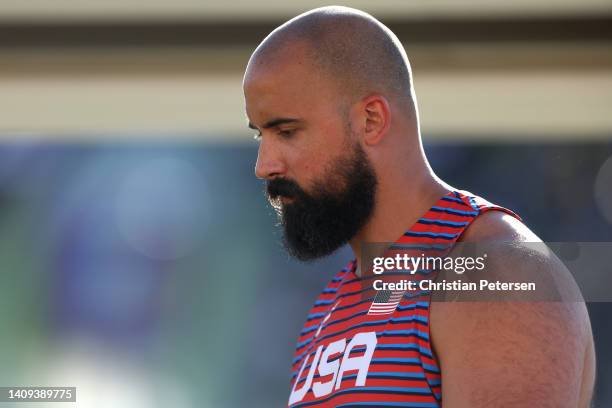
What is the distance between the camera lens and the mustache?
158cm

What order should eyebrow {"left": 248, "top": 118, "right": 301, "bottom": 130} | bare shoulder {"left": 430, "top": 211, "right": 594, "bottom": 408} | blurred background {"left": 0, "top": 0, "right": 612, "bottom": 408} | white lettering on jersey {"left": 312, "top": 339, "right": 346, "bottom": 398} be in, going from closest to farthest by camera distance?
bare shoulder {"left": 430, "top": 211, "right": 594, "bottom": 408} < white lettering on jersey {"left": 312, "top": 339, "right": 346, "bottom": 398} < eyebrow {"left": 248, "top": 118, "right": 301, "bottom": 130} < blurred background {"left": 0, "top": 0, "right": 612, "bottom": 408}

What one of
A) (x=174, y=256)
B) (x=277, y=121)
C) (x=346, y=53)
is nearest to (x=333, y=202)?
(x=277, y=121)

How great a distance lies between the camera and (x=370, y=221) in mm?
1586

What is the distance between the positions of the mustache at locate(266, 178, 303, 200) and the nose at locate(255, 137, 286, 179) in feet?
0.06

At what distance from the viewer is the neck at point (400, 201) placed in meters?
1.53

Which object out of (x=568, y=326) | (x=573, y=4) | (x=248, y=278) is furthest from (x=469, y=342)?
(x=248, y=278)

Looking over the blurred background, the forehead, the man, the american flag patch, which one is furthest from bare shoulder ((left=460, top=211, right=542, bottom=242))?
the blurred background

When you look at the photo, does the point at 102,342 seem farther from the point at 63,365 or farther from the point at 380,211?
the point at 380,211

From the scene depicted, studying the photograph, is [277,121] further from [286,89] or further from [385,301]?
[385,301]

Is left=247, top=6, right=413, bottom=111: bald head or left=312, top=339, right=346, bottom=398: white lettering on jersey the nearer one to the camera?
left=312, top=339, right=346, bottom=398: white lettering on jersey

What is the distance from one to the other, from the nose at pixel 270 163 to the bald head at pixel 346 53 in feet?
0.51

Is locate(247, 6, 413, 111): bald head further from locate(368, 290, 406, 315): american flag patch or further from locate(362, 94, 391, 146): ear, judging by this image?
locate(368, 290, 406, 315): american flag patch

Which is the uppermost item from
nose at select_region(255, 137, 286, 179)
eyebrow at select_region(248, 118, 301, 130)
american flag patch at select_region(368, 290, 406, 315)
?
eyebrow at select_region(248, 118, 301, 130)

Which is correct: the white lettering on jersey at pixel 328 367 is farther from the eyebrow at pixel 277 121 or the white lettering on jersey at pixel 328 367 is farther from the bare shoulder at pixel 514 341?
the eyebrow at pixel 277 121
